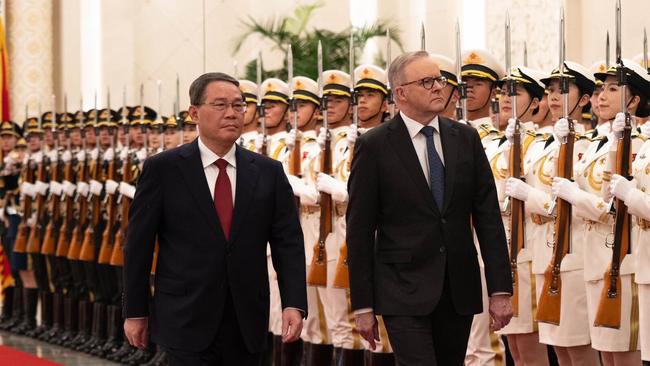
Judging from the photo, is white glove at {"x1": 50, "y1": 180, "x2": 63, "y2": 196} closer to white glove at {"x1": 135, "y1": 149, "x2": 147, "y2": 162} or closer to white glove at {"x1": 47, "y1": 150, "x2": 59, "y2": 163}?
white glove at {"x1": 47, "y1": 150, "x2": 59, "y2": 163}

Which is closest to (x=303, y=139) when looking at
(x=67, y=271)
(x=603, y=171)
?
(x=603, y=171)

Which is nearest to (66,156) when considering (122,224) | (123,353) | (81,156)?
(81,156)

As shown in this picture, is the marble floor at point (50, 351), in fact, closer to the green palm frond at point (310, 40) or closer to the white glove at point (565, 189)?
the green palm frond at point (310, 40)

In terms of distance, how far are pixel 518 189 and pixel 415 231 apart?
1.95m

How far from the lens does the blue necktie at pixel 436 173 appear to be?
17.3 ft

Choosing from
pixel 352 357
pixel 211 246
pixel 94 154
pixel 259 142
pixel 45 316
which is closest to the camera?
pixel 211 246

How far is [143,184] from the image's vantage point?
5238 mm

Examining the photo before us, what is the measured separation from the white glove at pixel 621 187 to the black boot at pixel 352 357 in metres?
2.58

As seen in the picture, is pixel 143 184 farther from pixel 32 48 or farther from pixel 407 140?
pixel 32 48

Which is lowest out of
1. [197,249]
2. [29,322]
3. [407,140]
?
[29,322]

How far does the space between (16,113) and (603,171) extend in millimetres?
13507

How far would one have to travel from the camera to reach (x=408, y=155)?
5293mm

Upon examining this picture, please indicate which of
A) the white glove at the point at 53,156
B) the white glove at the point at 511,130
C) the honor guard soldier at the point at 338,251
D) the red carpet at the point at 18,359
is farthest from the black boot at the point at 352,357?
the white glove at the point at 53,156

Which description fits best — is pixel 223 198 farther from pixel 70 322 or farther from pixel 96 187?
pixel 70 322
